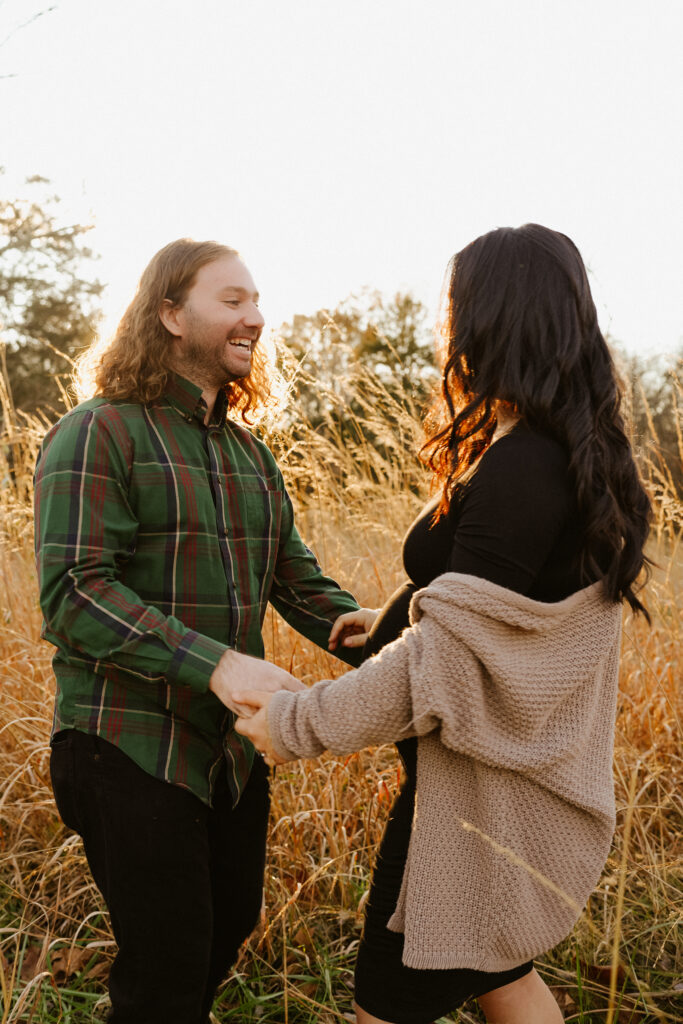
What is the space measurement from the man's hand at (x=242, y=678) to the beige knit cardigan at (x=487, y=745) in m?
0.13

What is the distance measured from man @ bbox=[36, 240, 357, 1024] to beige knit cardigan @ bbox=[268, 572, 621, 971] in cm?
30

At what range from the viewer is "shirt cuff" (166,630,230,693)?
1.63 m

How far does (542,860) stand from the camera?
4.82 ft

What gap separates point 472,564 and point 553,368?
399mm

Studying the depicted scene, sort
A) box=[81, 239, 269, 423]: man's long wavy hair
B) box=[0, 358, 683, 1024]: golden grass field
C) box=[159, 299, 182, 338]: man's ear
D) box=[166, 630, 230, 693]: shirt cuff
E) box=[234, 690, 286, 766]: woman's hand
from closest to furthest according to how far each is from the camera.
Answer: box=[234, 690, 286, 766]: woman's hand, box=[166, 630, 230, 693]: shirt cuff, box=[81, 239, 269, 423]: man's long wavy hair, box=[159, 299, 182, 338]: man's ear, box=[0, 358, 683, 1024]: golden grass field

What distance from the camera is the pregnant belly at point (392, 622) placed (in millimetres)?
1690

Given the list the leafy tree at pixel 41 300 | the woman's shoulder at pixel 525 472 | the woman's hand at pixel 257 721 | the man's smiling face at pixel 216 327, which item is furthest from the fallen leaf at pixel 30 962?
the leafy tree at pixel 41 300

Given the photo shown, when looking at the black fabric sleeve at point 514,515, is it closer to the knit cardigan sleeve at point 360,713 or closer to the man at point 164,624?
the knit cardigan sleeve at point 360,713

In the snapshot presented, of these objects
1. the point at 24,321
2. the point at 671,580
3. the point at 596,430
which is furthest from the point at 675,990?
the point at 24,321

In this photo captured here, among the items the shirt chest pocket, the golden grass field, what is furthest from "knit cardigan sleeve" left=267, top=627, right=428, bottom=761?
the golden grass field

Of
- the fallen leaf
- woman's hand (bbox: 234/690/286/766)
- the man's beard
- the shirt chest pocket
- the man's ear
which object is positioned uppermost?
the man's ear

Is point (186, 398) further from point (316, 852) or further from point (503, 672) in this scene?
point (316, 852)

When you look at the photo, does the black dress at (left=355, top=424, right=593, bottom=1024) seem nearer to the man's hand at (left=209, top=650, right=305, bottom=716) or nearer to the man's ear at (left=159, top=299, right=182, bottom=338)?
the man's hand at (left=209, top=650, right=305, bottom=716)

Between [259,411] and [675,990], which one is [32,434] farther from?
[675,990]
